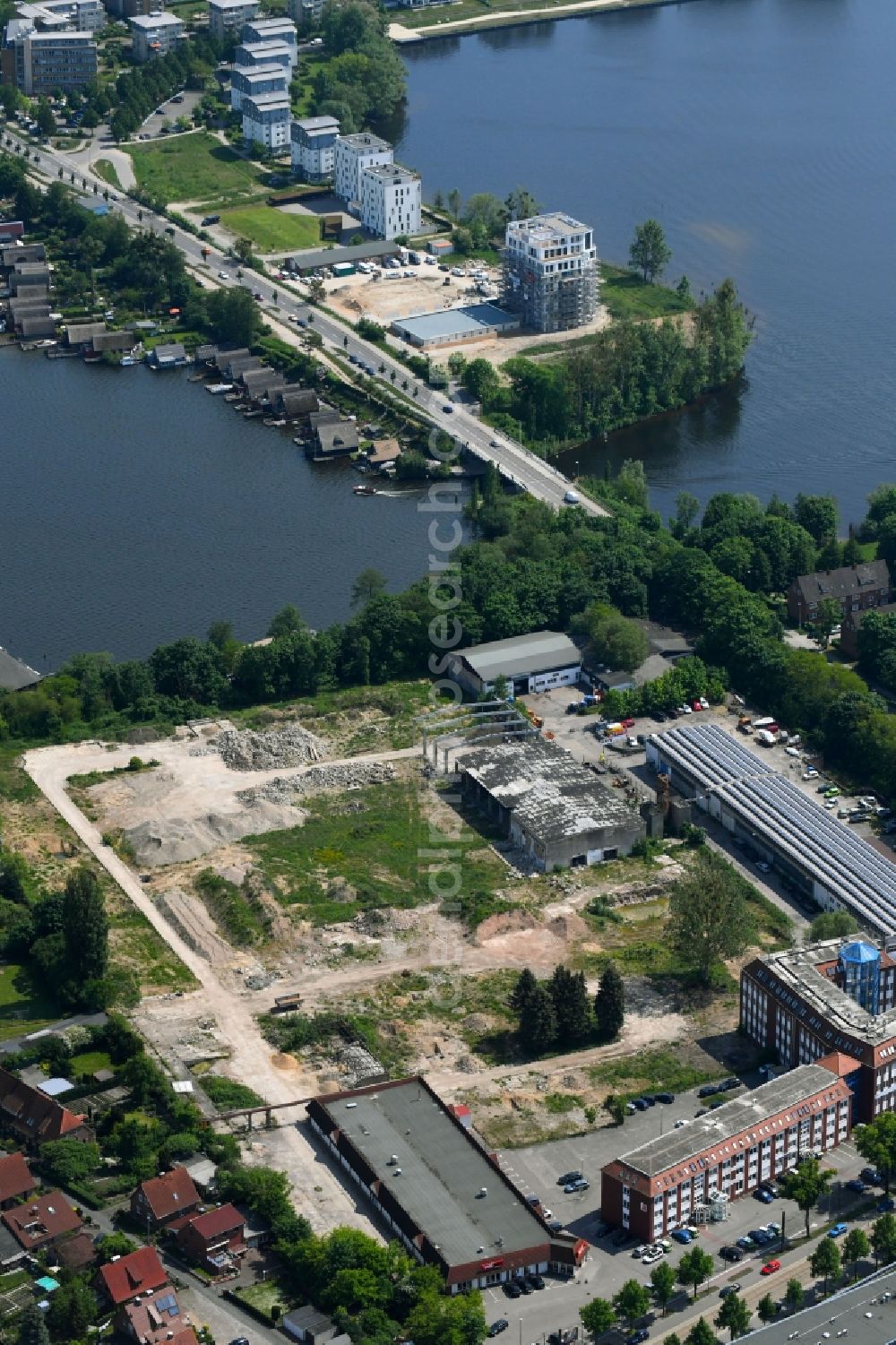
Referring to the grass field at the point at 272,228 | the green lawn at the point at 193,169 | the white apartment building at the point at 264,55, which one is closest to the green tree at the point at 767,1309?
the grass field at the point at 272,228

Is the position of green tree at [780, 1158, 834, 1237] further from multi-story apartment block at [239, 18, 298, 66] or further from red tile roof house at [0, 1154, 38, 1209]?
multi-story apartment block at [239, 18, 298, 66]

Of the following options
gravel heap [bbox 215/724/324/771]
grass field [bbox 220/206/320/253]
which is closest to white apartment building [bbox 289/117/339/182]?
grass field [bbox 220/206/320/253]

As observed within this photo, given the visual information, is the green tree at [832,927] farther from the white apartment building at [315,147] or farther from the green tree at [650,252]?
the white apartment building at [315,147]

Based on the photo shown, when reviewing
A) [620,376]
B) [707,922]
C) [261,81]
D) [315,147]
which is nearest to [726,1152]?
[707,922]

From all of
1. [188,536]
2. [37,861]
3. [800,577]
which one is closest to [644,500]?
[800,577]

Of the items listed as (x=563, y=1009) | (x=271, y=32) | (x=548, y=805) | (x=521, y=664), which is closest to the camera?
(x=563, y=1009)

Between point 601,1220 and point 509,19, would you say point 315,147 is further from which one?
point 601,1220
